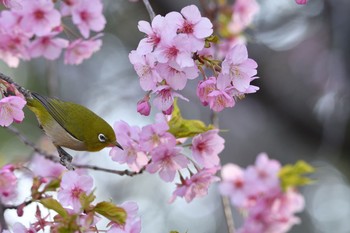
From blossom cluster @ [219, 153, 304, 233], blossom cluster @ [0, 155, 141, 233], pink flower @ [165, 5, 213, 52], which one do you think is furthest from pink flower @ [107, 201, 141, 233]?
blossom cluster @ [219, 153, 304, 233]

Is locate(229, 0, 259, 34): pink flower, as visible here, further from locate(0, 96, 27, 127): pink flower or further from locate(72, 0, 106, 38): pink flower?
locate(0, 96, 27, 127): pink flower

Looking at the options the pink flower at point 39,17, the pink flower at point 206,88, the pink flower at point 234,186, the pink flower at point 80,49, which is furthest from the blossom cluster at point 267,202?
the pink flower at point 206,88

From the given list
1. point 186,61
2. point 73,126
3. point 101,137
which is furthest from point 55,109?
point 186,61

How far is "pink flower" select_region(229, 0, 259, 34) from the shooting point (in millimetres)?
3650

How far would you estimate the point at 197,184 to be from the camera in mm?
2016

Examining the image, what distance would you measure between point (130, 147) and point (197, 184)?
0.22 metres

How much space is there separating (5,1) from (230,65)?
0.64 m

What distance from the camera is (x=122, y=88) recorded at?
546 cm

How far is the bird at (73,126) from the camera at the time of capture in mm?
2203

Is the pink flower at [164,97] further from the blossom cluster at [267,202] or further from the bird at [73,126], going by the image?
the blossom cluster at [267,202]

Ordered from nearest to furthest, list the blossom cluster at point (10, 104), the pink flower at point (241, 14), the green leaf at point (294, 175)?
the blossom cluster at point (10, 104) → the green leaf at point (294, 175) → the pink flower at point (241, 14)

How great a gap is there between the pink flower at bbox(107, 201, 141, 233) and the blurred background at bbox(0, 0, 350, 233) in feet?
3.25

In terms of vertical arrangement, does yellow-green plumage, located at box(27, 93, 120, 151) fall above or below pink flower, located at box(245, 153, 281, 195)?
below

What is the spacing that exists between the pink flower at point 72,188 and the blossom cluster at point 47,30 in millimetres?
709
